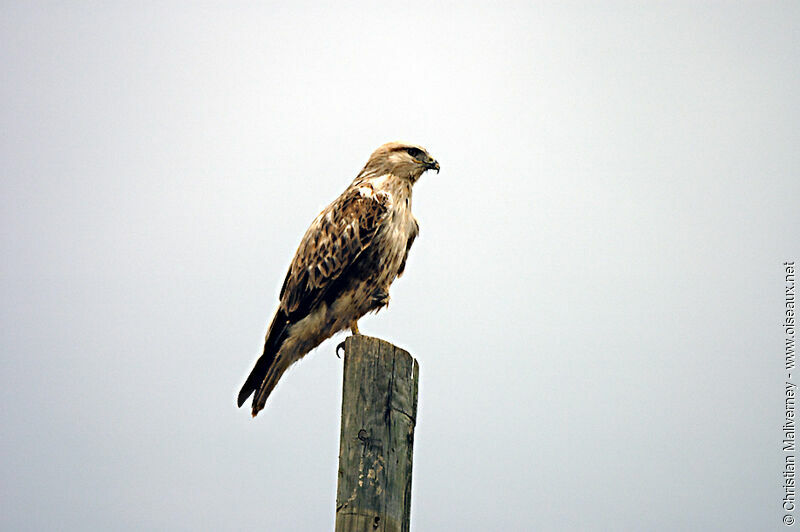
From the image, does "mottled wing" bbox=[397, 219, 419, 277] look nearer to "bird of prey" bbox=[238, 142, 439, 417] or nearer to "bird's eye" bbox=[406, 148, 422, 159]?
"bird of prey" bbox=[238, 142, 439, 417]

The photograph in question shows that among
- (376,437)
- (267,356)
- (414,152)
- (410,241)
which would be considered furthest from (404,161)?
(376,437)

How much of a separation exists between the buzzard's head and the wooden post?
9.47 ft

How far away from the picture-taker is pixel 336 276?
6039mm

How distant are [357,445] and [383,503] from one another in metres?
0.25

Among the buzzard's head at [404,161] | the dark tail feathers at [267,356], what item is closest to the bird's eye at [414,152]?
the buzzard's head at [404,161]

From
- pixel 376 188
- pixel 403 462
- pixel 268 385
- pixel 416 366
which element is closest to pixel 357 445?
pixel 403 462

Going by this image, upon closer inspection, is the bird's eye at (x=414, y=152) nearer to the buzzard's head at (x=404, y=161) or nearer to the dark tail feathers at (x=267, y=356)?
the buzzard's head at (x=404, y=161)

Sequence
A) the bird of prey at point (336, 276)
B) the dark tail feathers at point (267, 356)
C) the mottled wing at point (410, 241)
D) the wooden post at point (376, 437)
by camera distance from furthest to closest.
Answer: the mottled wing at point (410, 241) < the bird of prey at point (336, 276) < the dark tail feathers at point (267, 356) < the wooden post at point (376, 437)

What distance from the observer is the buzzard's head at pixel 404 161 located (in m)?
6.45

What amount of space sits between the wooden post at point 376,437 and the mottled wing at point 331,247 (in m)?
2.31

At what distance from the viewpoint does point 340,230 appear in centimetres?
607

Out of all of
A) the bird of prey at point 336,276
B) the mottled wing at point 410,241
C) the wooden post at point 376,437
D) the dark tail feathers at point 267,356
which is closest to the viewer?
the wooden post at point 376,437

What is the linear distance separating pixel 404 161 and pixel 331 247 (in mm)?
912

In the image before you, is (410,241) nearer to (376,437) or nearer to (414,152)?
(414,152)
